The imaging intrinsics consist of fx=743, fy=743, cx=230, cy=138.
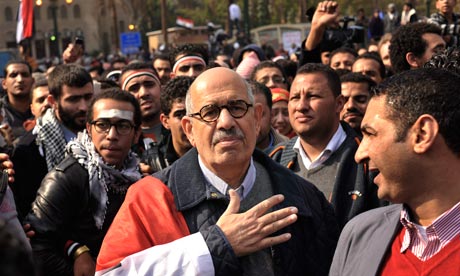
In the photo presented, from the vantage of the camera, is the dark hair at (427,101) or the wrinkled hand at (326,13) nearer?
the dark hair at (427,101)

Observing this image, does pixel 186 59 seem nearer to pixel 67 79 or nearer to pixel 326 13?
pixel 326 13

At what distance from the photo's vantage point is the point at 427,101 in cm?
256

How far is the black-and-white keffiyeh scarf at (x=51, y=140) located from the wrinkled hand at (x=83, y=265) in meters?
1.35

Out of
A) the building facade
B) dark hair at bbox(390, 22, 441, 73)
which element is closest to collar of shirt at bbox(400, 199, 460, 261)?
dark hair at bbox(390, 22, 441, 73)

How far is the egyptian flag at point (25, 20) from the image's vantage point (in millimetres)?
12254

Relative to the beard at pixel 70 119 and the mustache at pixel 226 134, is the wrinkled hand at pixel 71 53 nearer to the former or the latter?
the beard at pixel 70 119

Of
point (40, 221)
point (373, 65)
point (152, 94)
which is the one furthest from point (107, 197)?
point (373, 65)

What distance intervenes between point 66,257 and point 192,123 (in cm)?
147

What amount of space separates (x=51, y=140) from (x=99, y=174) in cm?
126

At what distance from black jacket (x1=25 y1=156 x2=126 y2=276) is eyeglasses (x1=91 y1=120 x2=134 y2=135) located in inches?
14.4

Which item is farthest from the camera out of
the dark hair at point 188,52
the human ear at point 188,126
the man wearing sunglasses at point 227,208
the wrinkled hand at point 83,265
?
the dark hair at point 188,52

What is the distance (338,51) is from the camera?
859 centimetres

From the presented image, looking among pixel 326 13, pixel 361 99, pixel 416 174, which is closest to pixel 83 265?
pixel 416 174

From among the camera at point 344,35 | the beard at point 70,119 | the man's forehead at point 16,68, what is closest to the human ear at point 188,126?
the beard at point 70,119
